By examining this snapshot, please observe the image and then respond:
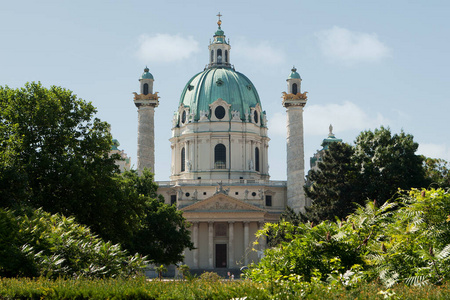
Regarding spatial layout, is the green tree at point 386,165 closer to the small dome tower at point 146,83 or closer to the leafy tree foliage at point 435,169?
the leafy tree foliage at point 435,169

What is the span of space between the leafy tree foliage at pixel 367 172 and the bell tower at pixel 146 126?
135 feet

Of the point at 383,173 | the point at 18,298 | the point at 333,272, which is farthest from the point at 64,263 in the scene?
the point at 383,173

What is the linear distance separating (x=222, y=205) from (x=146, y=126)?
17.2 meters

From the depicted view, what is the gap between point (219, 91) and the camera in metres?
113

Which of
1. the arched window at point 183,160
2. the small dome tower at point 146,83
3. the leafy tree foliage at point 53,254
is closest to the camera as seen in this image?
the leafy tree foliage at point 53,254

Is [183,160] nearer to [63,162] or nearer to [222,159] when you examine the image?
[222,159]

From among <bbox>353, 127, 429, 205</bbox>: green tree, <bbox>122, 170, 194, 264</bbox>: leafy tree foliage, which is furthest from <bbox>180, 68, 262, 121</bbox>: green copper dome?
<bbox>353, 127, 429, 205</bbox>: green tree

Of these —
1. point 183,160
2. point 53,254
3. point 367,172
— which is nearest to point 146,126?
point 183,160

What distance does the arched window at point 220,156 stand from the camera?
111m

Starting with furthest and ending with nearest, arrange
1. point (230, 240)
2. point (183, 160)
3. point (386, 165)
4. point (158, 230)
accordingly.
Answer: point (183, 160) < point (230, 240) < point (158, 230) < point (386, 165)

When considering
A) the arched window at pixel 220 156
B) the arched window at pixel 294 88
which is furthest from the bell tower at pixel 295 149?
the arched window at pixel 220 156

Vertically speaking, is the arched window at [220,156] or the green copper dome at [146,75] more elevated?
the green copper dome at [146,75]

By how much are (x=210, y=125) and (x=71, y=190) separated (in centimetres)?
6867

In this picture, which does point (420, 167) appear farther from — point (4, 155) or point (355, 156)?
point (4, 155)
